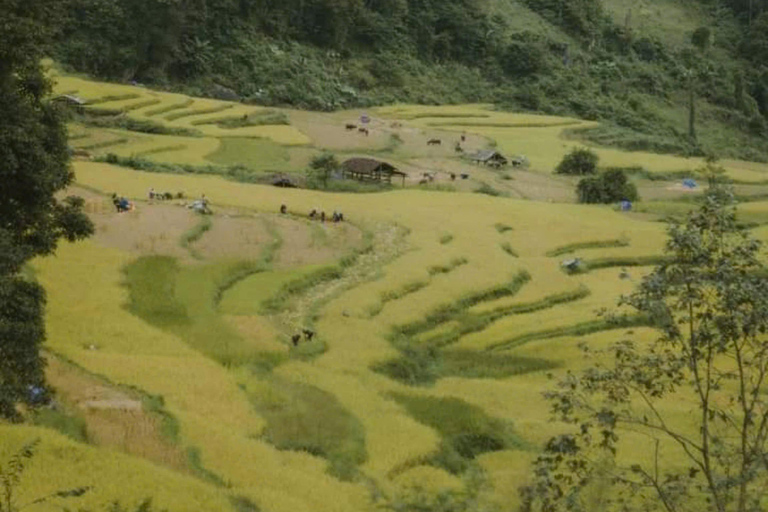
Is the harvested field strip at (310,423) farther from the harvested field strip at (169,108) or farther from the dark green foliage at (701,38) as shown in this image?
the dark green foliage at (701,38)

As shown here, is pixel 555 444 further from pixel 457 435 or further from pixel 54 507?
pixel 457 435

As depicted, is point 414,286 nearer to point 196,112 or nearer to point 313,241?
point 313,241

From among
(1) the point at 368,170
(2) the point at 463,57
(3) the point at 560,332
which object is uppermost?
(2) the point at 463,57

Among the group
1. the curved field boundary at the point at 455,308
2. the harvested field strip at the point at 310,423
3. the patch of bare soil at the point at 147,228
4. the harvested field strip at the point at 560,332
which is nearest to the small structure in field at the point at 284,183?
the patch of bare soil at the point at 147,228

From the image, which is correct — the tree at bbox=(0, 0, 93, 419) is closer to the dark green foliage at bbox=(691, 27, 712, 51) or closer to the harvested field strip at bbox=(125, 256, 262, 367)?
the harvested field strip at bbox=(125, 256, 262, 367)

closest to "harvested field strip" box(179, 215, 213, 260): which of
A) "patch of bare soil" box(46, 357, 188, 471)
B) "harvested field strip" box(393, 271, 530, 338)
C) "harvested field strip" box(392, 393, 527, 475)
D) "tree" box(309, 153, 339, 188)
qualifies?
"harvested field strip" box(393, 271, 530, 338)

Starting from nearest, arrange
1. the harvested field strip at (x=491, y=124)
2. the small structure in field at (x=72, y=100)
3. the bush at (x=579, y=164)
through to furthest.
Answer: the small structure in field at (x=72, y=100) < the bush at (x=579, y=164) < the harvested field strip at (x=491, y=124)

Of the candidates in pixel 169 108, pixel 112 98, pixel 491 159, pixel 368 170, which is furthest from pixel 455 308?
pixel 112 98
